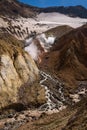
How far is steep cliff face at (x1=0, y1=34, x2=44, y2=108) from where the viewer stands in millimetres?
70438

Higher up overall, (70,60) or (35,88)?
(70,60)

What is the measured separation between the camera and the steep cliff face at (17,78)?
231 feet

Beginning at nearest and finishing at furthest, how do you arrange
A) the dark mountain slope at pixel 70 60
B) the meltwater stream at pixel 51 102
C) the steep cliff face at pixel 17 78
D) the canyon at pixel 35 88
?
the canyon at pixel 35 88
the meltwater stream at pixel 51 102
the steep cliff face at pixel 17 78
the dark mountain slope at pixel 70 60

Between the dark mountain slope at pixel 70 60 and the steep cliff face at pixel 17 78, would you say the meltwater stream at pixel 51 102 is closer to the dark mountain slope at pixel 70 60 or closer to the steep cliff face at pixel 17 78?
the steep cliff face at pixel 17 78

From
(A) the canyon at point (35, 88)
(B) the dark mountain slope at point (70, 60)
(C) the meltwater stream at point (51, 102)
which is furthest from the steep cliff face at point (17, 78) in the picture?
(B) the dark mountain slope at point (70, 60)

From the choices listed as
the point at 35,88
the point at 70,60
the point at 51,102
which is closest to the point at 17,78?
the point at 35,88

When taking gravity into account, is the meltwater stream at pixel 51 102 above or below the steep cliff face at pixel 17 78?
below

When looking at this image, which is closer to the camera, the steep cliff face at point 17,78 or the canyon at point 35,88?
the canyon at point 35,88

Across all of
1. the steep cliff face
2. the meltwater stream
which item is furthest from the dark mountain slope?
the steep cliff face

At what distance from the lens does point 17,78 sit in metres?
75.9

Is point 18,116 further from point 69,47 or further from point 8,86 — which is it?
point 69,47

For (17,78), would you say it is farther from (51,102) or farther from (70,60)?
(70,60)

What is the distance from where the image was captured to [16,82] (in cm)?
7462

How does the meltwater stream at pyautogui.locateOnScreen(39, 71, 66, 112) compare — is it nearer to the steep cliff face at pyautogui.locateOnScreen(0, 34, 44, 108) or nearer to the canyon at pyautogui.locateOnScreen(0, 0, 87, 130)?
the canyon at pyautogui.locateOnScreen(0, 0, 87, 130)
